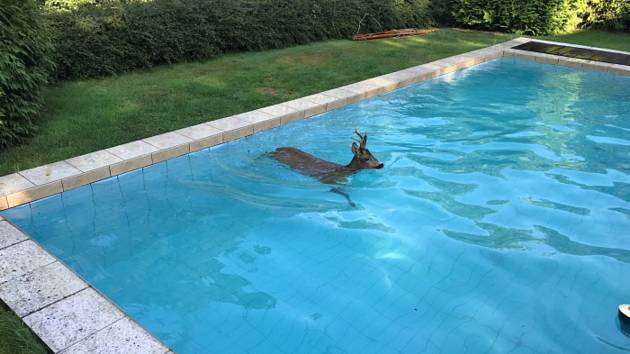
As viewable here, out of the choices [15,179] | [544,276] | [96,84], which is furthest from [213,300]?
[96,84]

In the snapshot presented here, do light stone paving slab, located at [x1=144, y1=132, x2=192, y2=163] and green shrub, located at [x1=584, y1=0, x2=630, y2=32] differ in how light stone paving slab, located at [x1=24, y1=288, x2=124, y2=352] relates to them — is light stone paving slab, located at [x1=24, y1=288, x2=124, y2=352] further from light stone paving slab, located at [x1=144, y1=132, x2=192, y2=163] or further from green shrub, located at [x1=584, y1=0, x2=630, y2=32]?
green shrub, located at [x1=584, y1=0, x2=630, y2=32]

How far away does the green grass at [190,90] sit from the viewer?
271 inches

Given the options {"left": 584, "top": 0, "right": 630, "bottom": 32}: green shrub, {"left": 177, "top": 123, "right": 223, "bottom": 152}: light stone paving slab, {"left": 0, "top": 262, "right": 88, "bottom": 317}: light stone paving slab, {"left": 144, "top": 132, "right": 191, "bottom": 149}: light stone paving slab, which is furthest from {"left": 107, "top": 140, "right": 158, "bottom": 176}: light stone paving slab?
{"left": 584, "top": 0, "right": 630, "bottom": 32}: green shrub

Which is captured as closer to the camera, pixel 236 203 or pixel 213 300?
pixel 213 300

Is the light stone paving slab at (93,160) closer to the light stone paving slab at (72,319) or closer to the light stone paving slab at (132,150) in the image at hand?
the light stone paving slab at (132,150)

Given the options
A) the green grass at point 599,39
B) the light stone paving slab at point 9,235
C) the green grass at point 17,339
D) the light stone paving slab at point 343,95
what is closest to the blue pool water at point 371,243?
the light stone paving slab at point 9,235

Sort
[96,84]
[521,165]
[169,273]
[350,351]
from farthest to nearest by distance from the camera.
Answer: [96,84] < [521,165] < [169,273] < [350,351]

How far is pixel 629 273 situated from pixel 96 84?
847 cm

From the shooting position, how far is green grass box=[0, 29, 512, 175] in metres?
6.87

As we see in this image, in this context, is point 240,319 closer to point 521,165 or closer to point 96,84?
point 521,165

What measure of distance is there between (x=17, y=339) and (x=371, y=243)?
339cm

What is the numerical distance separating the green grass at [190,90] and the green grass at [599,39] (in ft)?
10.9

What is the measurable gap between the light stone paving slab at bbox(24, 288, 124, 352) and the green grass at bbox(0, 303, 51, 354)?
0.05m

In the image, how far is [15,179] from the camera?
5734 millimetres
